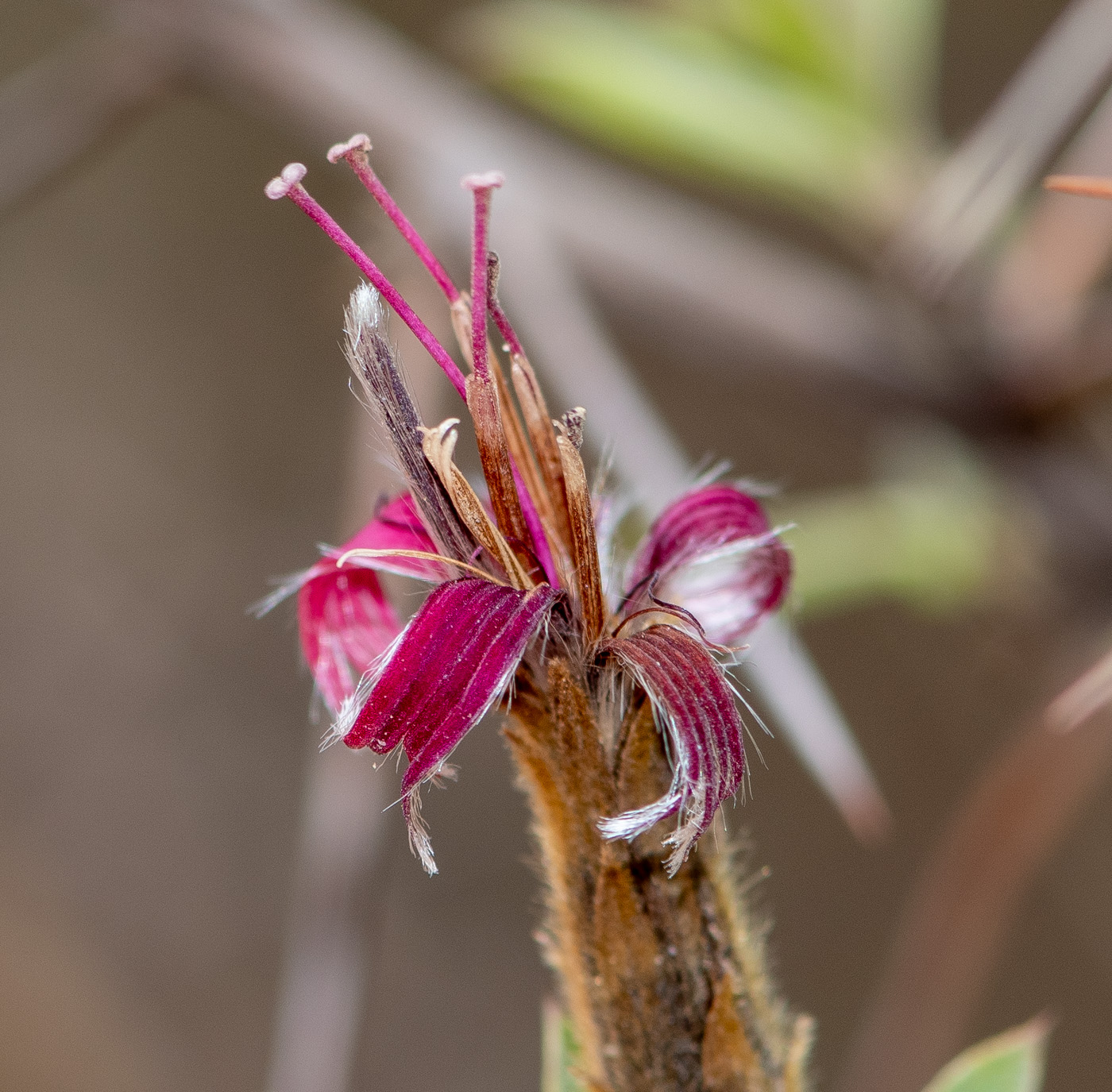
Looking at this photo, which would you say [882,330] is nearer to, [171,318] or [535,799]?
[535,799]

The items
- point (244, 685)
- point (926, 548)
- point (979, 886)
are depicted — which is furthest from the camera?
point (244, 685)

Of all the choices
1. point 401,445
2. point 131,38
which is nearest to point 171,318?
point 131,38

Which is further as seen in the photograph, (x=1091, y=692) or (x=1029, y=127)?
(x=1029, y=127)

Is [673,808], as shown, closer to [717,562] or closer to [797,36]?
[717,562]

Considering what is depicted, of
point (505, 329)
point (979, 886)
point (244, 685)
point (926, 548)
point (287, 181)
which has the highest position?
point (244, 685)

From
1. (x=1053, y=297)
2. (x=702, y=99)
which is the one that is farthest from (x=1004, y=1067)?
(x=702, y=99)

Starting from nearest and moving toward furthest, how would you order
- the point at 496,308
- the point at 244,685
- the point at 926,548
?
1. the point at 496,308
2. the point at 926,548
3. the point at 244,685

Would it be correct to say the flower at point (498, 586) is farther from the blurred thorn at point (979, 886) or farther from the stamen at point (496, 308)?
the blurred thorn at point (979, 886)
